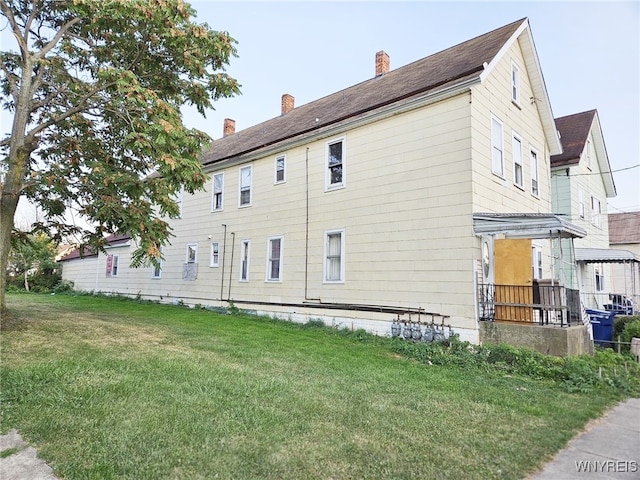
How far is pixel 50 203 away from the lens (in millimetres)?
9359

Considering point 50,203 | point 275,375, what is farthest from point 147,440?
point 50,203

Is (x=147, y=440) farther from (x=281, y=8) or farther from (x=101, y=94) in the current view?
(x=281, y=8)

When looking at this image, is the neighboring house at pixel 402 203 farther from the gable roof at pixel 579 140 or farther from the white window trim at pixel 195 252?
the gable roof at pixel 579 140

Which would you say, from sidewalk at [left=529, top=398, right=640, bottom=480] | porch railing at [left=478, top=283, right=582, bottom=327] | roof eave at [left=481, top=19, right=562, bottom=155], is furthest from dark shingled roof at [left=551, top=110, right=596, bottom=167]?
sidewalk at [left=529, top=398, right=640, bottom=480]

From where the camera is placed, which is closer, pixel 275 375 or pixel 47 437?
pixel 47 437

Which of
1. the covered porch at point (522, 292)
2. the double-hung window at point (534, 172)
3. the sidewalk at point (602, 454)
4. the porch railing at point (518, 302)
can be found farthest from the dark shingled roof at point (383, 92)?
the sidewalk at point (602, 454)

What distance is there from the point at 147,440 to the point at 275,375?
280 centimetres

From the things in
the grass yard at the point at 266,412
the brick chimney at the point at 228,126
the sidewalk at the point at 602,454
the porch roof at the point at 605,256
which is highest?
the brick chimney at the point at 228,126

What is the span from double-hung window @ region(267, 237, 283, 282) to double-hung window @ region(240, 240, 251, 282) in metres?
1.19

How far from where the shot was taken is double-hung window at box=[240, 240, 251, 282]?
1570 centimetres

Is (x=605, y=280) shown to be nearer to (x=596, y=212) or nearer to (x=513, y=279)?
(x=596, y=212)

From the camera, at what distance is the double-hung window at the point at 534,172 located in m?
13.5

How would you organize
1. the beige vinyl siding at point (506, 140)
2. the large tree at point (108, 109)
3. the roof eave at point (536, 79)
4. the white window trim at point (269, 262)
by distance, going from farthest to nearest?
the white window trim at point (269, 262)
the roof eave at point (536, 79)
the beige vinyl siding at point (506, 140)
the large tree at point (108, 109)

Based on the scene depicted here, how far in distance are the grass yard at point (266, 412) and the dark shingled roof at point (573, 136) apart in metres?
12.8
